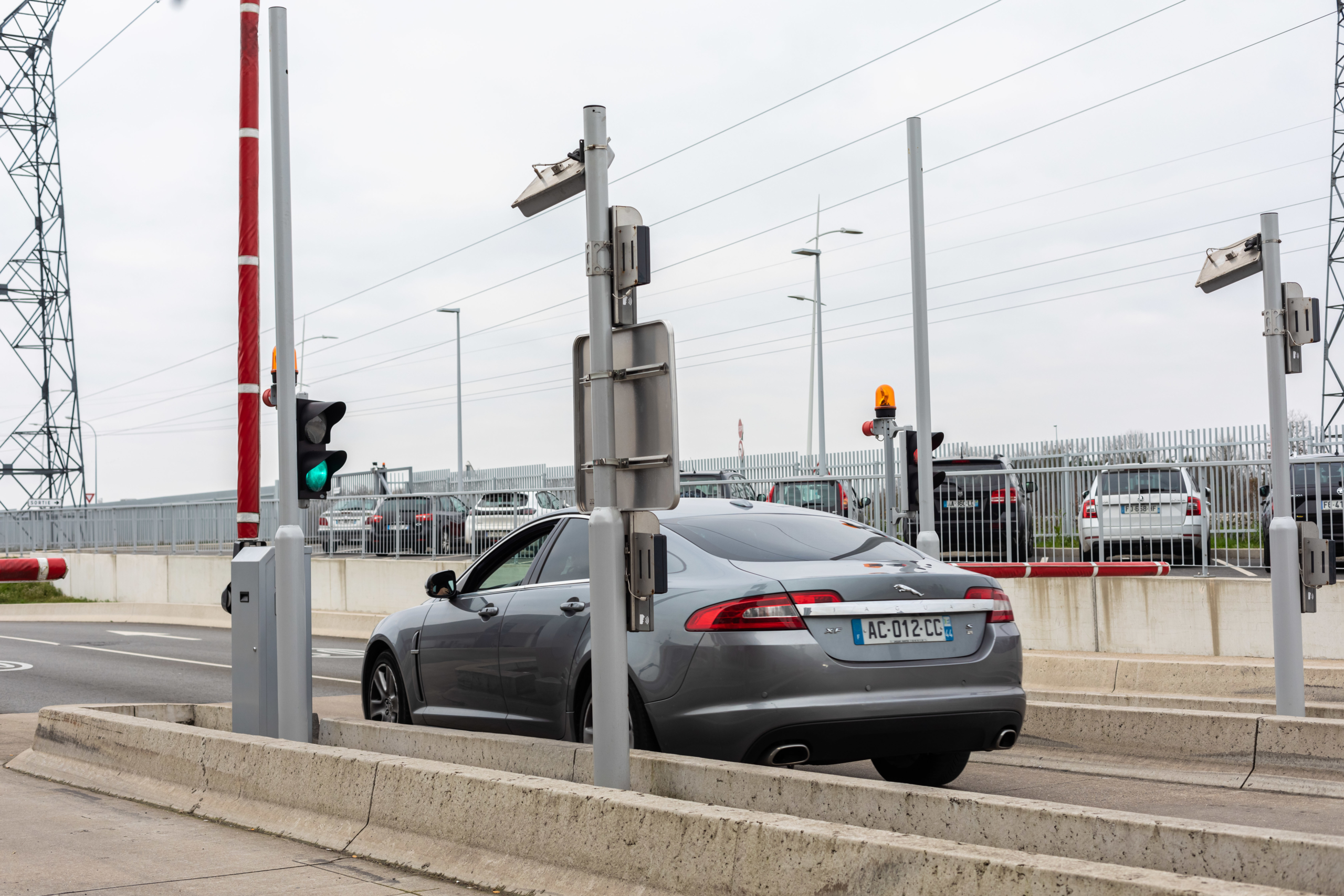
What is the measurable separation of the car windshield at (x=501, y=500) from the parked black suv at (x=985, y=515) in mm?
8187

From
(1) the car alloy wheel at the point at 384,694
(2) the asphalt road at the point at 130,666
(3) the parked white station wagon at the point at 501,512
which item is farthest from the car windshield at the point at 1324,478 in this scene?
(3) the parked white station wagon at the point at 501,512

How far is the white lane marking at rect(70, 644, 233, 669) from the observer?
1691 cm

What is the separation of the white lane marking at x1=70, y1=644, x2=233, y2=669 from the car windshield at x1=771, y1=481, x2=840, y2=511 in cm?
732

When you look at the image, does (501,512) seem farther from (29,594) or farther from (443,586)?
(29,594)

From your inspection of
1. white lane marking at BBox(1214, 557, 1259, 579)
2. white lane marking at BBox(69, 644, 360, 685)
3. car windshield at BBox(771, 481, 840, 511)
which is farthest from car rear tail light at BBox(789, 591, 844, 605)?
car windshield at BBox(771, 481, 840, 511)

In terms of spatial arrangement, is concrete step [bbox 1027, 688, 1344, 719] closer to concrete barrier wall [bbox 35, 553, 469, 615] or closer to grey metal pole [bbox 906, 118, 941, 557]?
grey metal pole [bbox 906, 118, 941, 557]

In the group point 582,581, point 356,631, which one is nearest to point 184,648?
point 356,631

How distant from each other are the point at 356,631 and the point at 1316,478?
47.4 ft

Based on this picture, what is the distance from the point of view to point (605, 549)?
568cm

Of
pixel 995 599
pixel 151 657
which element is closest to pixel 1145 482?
pixel 995 599

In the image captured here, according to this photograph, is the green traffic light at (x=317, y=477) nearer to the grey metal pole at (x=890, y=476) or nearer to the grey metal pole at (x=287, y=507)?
the grey metal pole at (x=287, y=507)

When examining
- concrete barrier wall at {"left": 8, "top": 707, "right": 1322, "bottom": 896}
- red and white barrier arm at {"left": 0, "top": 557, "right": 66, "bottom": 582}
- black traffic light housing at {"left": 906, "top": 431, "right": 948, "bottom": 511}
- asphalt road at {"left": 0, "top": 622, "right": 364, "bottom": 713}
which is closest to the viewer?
concrete barrier wall at {"left": 8, "top": 707, "right": 1322, "bottom": 896}

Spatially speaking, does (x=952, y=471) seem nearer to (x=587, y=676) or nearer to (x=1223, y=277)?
(x=1223, y=277)

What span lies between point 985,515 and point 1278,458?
24.6 feet
